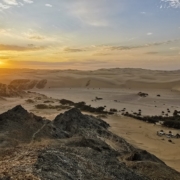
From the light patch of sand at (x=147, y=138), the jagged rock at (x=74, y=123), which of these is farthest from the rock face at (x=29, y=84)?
the jagged rock at (x=74, y=123)

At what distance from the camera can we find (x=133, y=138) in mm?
19516

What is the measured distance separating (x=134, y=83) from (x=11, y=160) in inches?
2480

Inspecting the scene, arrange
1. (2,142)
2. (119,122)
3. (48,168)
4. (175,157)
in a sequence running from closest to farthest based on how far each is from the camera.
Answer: (48,168) < (2,142) < (175,157) < (119,122)

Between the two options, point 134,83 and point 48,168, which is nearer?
point 48,168

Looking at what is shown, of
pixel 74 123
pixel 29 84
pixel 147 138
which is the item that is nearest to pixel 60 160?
pixel 74 123

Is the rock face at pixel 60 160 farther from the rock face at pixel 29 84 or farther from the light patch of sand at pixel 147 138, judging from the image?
the rock face at pixel 29 84

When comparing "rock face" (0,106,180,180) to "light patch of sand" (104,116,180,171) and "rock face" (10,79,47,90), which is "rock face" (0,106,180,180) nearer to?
"light patch of sand" (104,116,180,171)

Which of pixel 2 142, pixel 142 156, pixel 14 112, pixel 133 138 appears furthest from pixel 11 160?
pixel 133 138

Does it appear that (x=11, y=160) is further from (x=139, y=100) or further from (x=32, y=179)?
(x=139, y=100)

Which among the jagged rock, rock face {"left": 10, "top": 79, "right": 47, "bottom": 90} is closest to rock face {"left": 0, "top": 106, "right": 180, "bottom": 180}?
the jagged rock

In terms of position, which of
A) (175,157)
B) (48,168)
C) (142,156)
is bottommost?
(175,157)

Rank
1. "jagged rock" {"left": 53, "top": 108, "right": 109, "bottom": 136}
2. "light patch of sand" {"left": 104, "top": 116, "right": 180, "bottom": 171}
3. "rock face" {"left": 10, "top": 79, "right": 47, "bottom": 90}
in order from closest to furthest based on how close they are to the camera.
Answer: "light patch of sand" {"left": 104, "top": 116, "right": 180, "bottom": 171} < "jagged rock" {"left": 53, "top": 108, "right": 109, "bottom": 136} < "rock face" {"left": 10, "top": 79, "right": 47, "bottom": 90}

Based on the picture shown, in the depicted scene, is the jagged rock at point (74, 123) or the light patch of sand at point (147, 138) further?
the jagged rock at point (74, 123)

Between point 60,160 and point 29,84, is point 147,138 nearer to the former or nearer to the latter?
point 60,160
